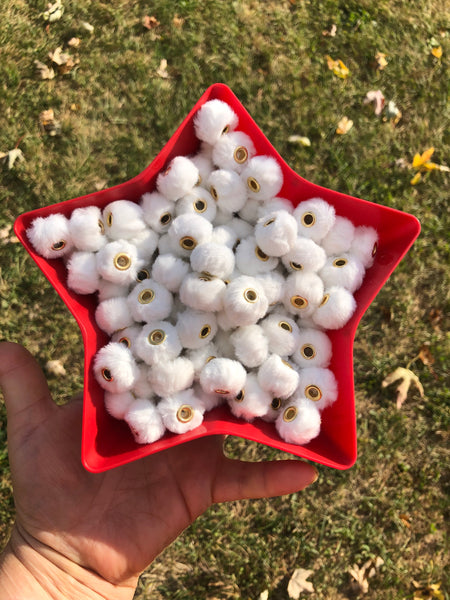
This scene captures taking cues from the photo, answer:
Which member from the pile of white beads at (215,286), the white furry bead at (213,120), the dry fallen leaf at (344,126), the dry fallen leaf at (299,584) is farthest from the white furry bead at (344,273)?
the dry fallen leaf at (299,584)

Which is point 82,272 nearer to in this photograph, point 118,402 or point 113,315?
point 113,315

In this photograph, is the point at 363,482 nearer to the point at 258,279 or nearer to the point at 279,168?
the point at 258,279

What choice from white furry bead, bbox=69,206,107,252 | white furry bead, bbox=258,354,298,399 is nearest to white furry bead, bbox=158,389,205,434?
white furry bead, bbox=258,354,298,399

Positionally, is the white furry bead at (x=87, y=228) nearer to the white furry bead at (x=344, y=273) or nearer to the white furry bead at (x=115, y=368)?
the white furry bead at (x=115, y=368)

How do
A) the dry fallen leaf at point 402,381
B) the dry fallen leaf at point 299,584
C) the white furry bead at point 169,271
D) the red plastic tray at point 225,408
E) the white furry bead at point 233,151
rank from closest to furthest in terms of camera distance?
1. the red plastic tray at point 225,408
2. the white furry bead at point 169,271
3. the white furry bead at point 233,151
4. the dry fallen leaf at point 299,584
5. the dry fallen leaf at point 402,381

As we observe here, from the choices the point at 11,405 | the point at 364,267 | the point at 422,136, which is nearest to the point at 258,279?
the point at 364,267
